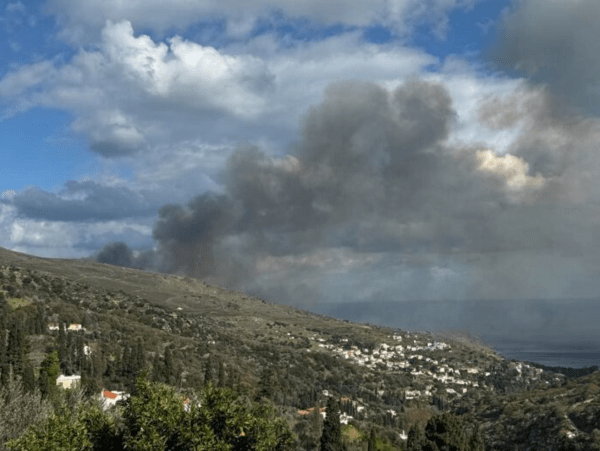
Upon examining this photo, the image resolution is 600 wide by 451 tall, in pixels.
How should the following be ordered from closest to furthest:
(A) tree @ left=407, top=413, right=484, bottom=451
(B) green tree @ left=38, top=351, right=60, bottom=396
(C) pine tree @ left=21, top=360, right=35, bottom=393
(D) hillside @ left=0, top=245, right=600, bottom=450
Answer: (A) tree @ left=407, top=413, right=484, bottom=451 < (C) pine tree @ left=21, top=360, right=35, bottom=393 < (B) green tree @ left=38, top=351, right=60, bottom=396 < (D) hillside @ left=0, top=245, right=600, bottom=450

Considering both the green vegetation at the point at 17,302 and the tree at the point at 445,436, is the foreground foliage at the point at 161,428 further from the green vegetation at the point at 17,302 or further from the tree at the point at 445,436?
the green vegetation at the point at 17,302

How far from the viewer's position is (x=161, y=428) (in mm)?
28078

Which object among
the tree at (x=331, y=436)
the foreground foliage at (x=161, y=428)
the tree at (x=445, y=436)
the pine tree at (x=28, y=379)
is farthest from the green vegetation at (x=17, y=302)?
the foreground foliage at (x=161, y=428)

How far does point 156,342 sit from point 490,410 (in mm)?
86024

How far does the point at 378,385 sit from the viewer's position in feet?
627

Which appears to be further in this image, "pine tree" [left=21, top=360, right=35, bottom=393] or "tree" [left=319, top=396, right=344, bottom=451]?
"tree" [left=319, top=396, right=344, bottom=451]

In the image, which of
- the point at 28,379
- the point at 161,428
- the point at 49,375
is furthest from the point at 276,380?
the point at 161,428

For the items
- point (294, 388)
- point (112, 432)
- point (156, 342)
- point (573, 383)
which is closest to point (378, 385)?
point (294, 388)

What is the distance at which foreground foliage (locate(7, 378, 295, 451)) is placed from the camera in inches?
1076

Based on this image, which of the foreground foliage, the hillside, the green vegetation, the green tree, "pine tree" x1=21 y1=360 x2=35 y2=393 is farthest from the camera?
the green vegetation

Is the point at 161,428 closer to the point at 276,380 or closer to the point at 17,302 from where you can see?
the point at 276,380

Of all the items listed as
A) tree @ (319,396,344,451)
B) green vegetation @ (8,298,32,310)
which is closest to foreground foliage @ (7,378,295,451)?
tree @ (319,396,344,451)

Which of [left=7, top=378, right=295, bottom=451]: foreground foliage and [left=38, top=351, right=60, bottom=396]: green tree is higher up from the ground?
[left=7, top=378, right=295, bottom=451]: foreground foliage

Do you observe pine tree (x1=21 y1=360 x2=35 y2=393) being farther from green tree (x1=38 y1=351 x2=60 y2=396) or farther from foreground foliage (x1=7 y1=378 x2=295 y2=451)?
foreground foliage (x1=7 y1=378 x2=295 y2=451)
